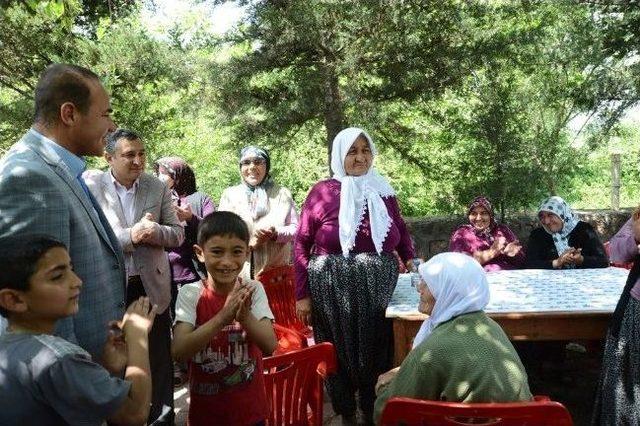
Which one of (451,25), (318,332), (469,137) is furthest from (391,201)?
(469,137)

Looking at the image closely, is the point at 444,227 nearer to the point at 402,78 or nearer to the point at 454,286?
the point at 402,78

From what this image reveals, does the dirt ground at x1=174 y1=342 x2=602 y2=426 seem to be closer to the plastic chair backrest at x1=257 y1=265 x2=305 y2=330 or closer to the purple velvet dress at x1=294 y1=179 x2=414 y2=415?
the purple velvet dress at x1=294 y1=179 x2=414 y2=415

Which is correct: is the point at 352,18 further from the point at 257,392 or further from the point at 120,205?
the point at 257,392

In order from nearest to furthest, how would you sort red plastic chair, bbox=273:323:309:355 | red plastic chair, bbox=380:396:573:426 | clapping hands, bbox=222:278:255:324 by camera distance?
red plastic chair, bbox=380:396:573:426 → clapping hands, bbox=222:278:255:324 → red plastic chair, bbox=273:323:309:355

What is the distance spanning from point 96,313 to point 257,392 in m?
0.64

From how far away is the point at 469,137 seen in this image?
18.7 ft

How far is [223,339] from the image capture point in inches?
78.9

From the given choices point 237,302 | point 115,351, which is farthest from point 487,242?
point 115,351

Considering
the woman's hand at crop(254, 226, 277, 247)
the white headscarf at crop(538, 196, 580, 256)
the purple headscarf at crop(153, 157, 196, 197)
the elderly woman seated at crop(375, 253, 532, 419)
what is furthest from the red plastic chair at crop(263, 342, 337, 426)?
the white headscarf at crop(538, 196, 580, 256)

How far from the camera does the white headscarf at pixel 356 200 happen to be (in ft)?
10.1

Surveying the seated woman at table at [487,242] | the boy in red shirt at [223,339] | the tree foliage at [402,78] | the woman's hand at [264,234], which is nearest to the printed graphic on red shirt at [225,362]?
the boy in red shirt at [223,339]

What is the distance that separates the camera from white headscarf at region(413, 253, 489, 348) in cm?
203

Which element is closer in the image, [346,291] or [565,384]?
[346,291]

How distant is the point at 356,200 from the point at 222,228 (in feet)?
3.94
